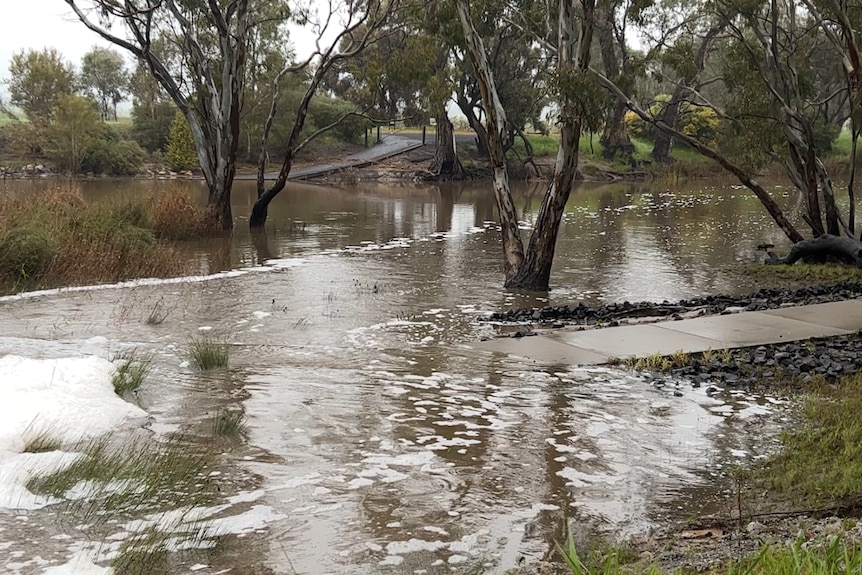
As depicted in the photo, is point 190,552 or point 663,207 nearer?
point 190,552

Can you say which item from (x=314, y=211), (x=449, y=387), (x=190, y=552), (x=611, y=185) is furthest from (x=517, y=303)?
(x=611, y=185)

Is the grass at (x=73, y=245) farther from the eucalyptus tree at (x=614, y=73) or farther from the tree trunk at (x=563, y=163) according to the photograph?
the eucalyptus tree at (x=614, y=73)

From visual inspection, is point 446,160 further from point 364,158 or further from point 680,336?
point 680,336

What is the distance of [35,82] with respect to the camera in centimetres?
5591

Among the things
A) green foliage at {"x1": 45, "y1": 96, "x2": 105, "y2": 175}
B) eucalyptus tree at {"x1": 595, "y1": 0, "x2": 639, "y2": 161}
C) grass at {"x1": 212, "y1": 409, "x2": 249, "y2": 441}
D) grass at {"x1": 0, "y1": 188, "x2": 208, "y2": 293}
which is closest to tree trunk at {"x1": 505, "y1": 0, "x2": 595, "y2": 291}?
grass at {"x1": 0, "y1": 188, "x2": 208, "y2": 293}

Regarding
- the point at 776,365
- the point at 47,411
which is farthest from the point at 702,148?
the point at 47,411

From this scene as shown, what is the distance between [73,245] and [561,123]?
8.36 meters

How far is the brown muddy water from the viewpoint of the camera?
16.6 ft

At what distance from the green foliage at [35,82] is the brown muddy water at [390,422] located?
1783 inches

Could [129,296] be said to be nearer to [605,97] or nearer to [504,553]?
[605,97]

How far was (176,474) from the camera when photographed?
18.9 feet

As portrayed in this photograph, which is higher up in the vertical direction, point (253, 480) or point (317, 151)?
point (317, 151)

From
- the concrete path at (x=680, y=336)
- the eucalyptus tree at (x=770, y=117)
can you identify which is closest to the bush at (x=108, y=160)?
the eucalyptus tree at (x=770, y=117)

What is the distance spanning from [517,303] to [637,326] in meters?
3.52
